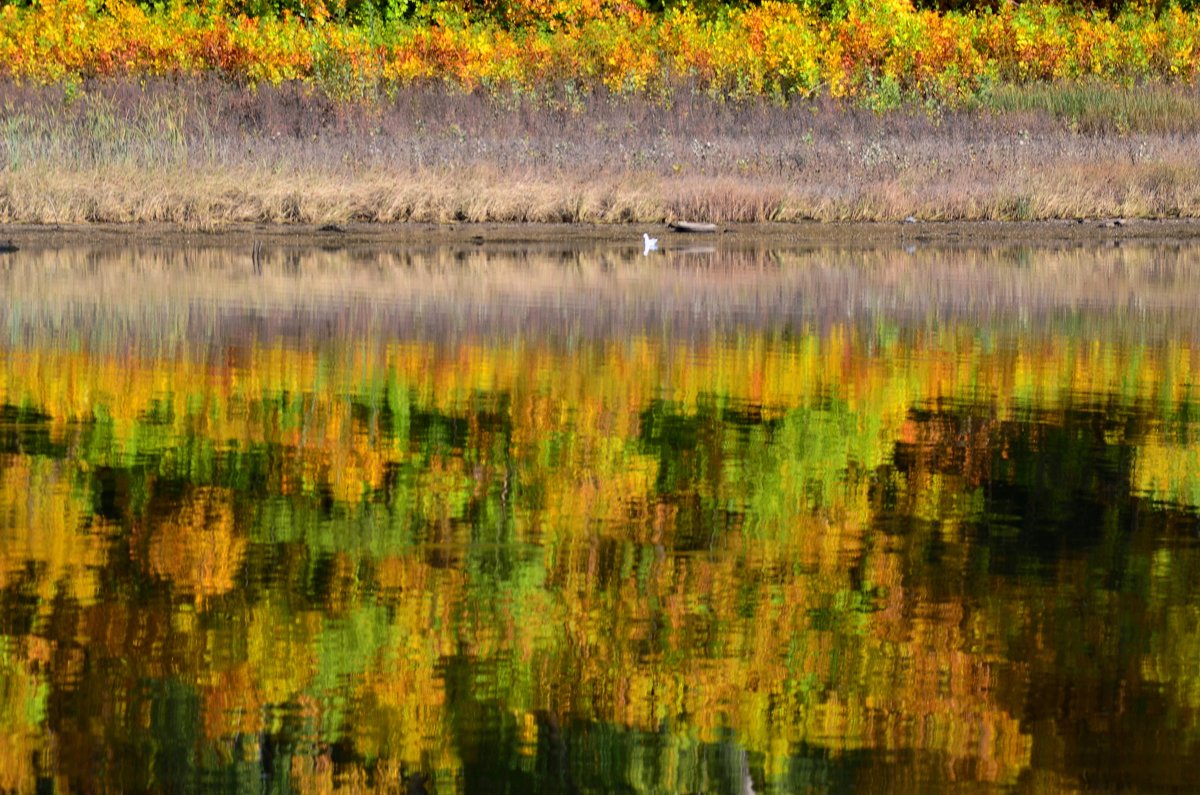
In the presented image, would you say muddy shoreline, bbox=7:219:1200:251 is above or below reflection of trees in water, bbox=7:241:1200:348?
above

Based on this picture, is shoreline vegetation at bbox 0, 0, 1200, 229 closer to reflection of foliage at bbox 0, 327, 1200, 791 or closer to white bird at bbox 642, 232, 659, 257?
white bird at bbox 642, 232, 659, 257

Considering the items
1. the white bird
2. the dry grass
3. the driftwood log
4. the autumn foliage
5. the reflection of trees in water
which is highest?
the autumn foliage

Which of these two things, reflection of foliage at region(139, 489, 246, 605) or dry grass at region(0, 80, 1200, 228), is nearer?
reflection of foliage at region(139, 489, 246, 605)

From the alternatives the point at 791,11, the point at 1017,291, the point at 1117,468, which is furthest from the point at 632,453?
the point at 791,11

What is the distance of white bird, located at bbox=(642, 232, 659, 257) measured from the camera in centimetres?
2138

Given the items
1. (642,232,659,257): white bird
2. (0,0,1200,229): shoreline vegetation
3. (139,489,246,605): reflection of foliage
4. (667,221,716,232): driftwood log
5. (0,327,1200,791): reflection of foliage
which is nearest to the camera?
(0,327,1200,791): reflection of foliage

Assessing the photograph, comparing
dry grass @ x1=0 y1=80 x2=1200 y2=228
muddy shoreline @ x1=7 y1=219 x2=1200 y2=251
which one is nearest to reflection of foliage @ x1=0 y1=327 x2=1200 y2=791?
muddy shoreline @ x1=7 y1=219 x2=1200 y2=251

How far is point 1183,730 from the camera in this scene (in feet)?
16.2

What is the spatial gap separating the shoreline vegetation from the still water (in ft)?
30.6

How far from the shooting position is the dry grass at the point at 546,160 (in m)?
22.6

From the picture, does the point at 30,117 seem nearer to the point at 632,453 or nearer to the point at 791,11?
the point at 791,11

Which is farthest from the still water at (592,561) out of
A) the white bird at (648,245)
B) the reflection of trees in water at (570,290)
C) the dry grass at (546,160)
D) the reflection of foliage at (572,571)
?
the dry grass at (546,160)

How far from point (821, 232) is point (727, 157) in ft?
7.36

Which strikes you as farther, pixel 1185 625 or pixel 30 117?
pixel 30 117
